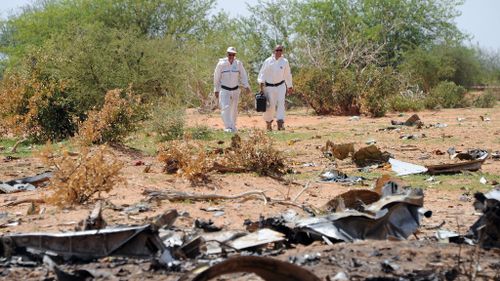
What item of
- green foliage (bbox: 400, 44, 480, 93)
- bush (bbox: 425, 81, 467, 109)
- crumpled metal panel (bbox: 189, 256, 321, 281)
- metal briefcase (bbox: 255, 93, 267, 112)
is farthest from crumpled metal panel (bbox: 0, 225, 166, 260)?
green foliage (bbox: 400, 44, 480, 93)

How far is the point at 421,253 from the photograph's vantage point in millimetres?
4730

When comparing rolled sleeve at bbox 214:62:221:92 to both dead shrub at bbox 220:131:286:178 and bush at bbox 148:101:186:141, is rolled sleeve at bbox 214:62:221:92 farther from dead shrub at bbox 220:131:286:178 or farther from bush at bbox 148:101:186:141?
dead shrub at bbox 220:131:286:178

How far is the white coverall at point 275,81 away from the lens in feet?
54.4

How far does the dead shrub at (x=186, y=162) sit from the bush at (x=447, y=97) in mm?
16146

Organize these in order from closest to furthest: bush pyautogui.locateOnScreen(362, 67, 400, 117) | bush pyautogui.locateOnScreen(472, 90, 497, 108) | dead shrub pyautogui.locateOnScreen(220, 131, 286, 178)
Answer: dead shrub pyautogui.locateOnScreen(220, 131, 286, 178)
bush pyautogui.locateOnScreen(362, 67, 400, 117)
bush pyautogui.locateOnScreen(472, 90, 497, 108)

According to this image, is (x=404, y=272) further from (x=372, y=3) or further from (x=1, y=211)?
(x=372, y=3)

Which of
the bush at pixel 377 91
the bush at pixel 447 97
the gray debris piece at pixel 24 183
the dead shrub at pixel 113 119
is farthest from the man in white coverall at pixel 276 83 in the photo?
the bush at pixel 447 97

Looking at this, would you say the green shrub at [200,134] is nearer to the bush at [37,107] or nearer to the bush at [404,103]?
→ the bush at [37,107]

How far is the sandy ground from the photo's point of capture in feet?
15.0

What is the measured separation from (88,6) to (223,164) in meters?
27.8

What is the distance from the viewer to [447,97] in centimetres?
2508

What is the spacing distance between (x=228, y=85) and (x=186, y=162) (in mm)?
7511

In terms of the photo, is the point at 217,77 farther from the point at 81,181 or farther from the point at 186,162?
the point at 81,181

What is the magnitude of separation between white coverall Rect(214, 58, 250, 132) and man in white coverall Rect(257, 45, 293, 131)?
1.97ft
